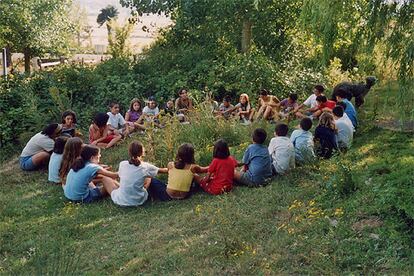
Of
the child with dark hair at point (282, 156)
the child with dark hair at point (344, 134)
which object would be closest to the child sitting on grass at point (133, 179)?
the child with dark hair at point (282, 156)

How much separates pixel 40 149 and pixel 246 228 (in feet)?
15.0

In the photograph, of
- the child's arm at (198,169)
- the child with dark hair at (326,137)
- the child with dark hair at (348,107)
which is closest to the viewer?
the child's arm at (198,169)

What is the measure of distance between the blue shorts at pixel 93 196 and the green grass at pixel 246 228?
0.40 feet

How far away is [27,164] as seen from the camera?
27.3ft

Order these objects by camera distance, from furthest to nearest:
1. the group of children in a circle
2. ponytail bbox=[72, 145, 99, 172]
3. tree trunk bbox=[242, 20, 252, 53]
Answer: tree trunk bbox=[242, 20, 252, 53], ponytail bbox=[72, 145, 99, 172], the group of children in a circle

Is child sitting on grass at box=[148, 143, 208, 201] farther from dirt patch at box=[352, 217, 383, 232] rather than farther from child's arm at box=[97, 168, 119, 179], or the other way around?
dirt patch at box=[352, 217, 383, 232]

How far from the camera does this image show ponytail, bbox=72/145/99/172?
263 inches

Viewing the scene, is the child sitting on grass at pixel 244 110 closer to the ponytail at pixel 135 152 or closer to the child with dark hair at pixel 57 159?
the child with dark hair at pixel 57 159

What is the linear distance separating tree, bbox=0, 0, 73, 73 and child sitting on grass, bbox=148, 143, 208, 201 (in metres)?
11.0

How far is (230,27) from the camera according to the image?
45.4 ft

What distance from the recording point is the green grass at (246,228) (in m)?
4.43

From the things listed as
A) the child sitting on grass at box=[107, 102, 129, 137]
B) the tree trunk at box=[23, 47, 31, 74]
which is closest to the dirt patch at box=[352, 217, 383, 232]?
the child sitting on grass at box=[107, 102, 129, 137]

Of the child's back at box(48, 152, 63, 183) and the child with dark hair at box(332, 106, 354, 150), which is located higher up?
the child with dark hair at box(332, 106, 354, 150)

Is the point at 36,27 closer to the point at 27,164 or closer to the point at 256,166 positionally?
the point at 27,164
